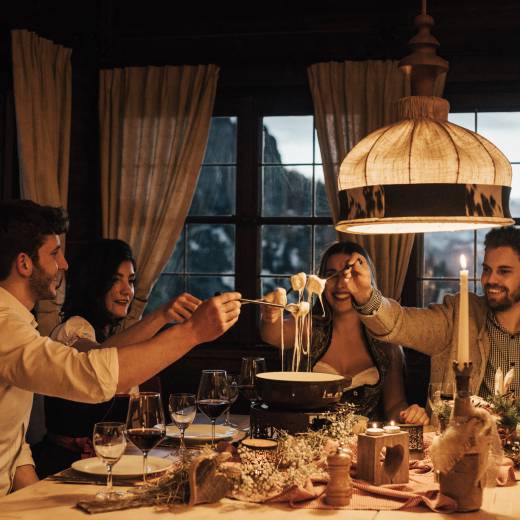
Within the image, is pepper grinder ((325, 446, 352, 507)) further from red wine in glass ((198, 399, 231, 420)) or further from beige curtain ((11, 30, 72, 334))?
beige curtain ((11, 30, 72, 334))

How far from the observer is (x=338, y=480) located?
1833 mm

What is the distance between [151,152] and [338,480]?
322 centimetres

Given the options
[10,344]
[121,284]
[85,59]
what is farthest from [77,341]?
[85,59]

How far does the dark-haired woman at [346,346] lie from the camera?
12.0 ft

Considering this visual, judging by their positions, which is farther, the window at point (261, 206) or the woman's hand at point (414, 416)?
the window at point (261, 206)

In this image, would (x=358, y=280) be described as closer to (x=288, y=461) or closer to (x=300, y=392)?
(x=300, y=392)

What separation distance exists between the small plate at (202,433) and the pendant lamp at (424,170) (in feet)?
2.55

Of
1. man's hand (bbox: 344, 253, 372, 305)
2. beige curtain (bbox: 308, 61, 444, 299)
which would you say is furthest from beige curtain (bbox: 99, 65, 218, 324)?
man's hand (bbox: 344, 253, 372, 305)

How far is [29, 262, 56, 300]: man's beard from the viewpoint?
2510mm

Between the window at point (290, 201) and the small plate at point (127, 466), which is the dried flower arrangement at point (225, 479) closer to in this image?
the small plate at point (127, 466)

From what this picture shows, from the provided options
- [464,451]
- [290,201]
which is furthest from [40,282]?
[290,201]

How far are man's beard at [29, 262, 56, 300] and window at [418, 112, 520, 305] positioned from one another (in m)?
2.53

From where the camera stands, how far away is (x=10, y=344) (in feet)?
6.73

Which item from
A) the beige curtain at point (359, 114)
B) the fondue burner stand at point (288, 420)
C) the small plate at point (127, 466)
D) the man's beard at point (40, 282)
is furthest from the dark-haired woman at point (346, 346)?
the small plate at point (127, 466)
